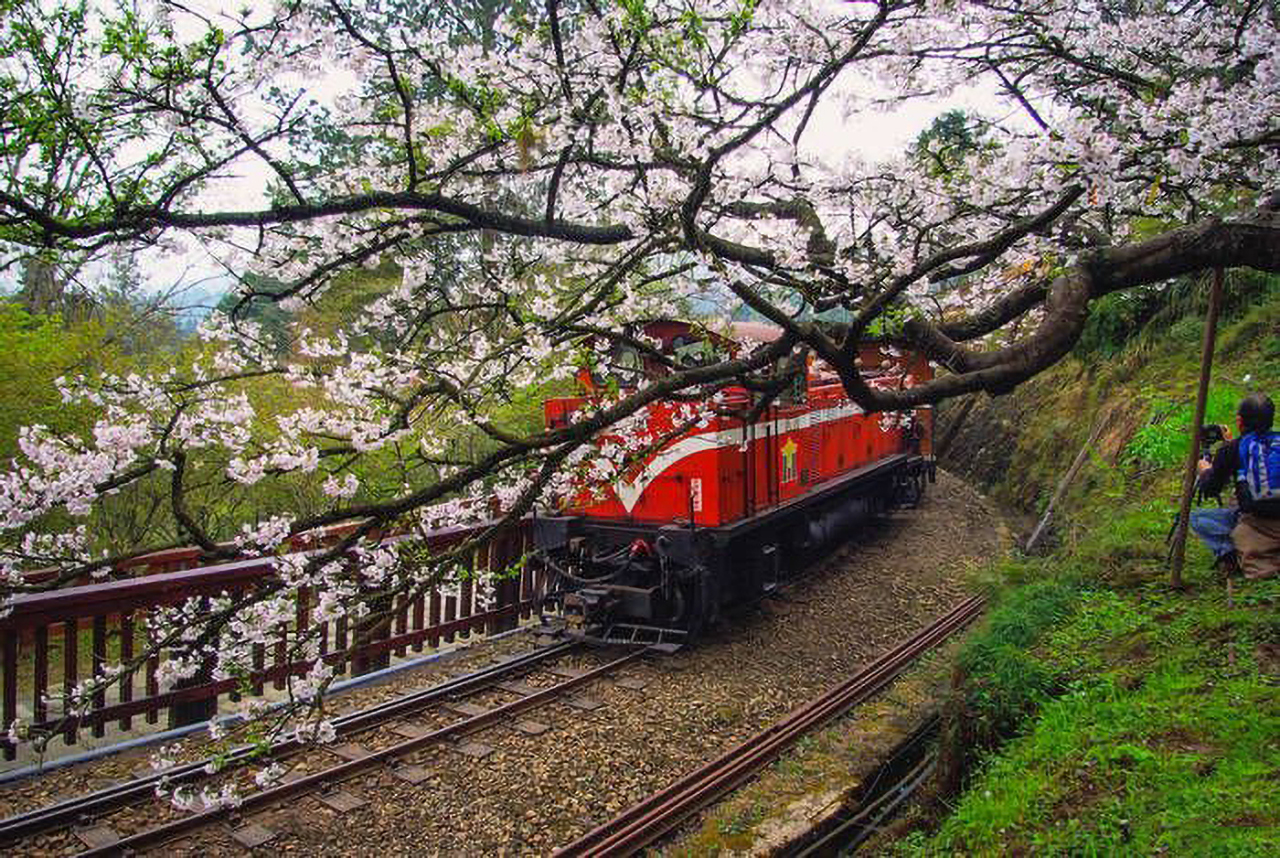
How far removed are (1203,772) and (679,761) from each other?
10.9 feet

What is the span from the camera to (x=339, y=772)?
535 cm

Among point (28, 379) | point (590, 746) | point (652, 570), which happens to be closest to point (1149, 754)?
point (590, 746)

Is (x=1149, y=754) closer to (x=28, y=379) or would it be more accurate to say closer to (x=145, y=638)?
(x=145, y=638)

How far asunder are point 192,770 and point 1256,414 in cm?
763

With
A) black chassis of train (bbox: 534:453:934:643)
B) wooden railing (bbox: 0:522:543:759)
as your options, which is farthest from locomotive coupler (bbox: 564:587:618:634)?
wooden railing (bbox: 0:522:543:759)

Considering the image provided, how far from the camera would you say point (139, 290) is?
14102 mm

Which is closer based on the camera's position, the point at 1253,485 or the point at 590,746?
the point at 1253,485

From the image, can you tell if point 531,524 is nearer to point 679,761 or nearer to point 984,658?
point 679,761

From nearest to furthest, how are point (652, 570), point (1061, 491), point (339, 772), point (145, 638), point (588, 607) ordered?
point (339, 772)
point (145, 638)
point (588, 607)
point (652, 570)
point (1061, 491)

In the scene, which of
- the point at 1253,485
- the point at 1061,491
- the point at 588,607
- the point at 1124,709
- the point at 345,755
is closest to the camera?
the point at 1124,709

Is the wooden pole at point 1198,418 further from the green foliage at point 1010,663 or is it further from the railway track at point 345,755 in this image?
the railway track at point 345,755

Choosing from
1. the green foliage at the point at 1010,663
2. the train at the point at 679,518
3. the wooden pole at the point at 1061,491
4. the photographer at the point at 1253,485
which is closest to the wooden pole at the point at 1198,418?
the photographer at the point at 1253,485

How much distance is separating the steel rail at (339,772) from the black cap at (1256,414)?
5539 mm

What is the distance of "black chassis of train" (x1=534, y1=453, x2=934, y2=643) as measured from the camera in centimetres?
780
